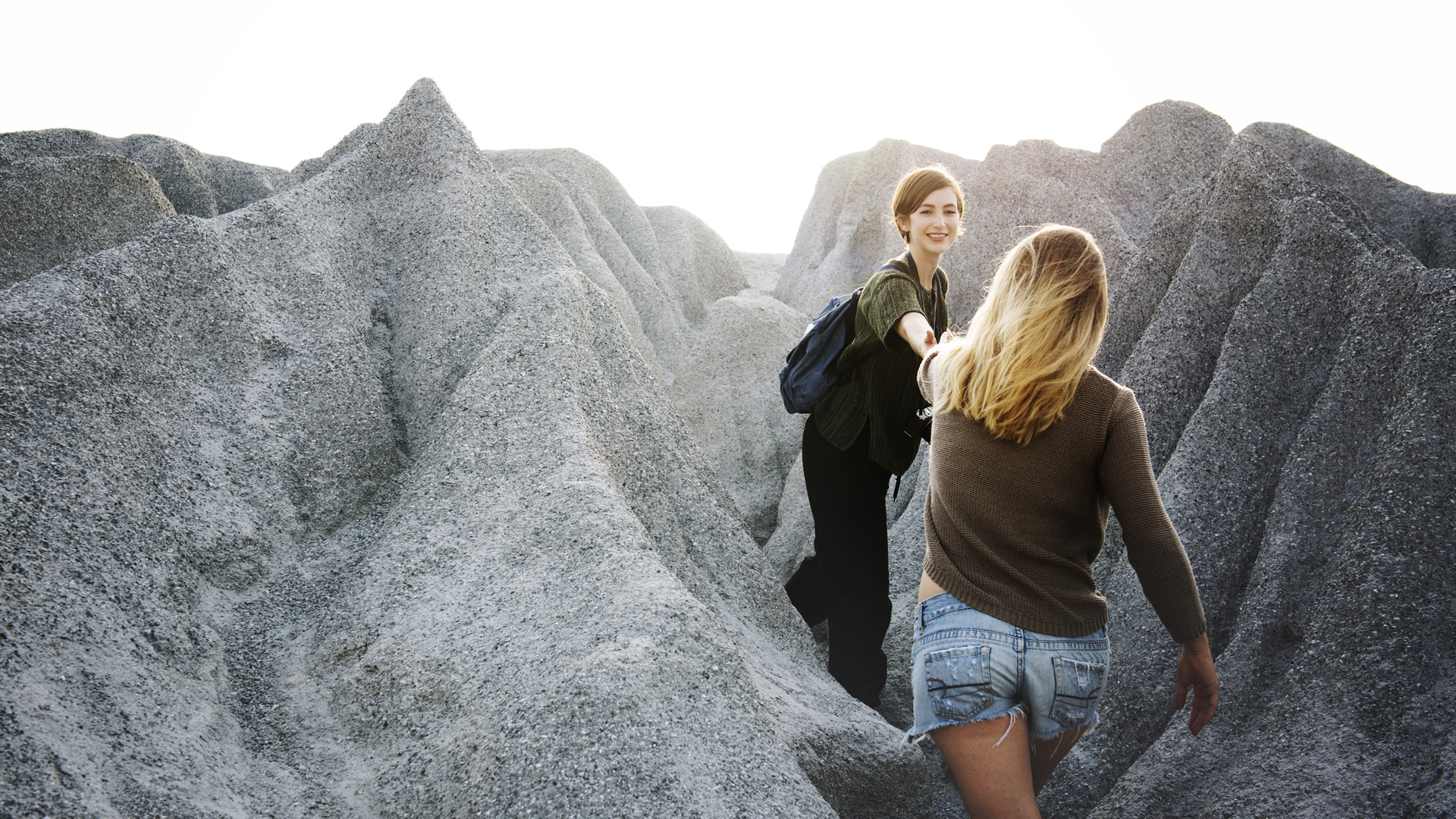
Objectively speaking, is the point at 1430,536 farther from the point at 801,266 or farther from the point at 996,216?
the point at 801,266

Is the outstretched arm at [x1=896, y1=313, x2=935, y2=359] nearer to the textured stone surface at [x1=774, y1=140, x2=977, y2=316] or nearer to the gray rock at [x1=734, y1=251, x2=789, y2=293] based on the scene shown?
the textured stone surface at [x1=774, y1=140, x2=977, y2=316]

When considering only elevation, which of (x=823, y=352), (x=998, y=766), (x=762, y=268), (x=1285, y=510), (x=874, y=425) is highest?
(x=823, y=352)

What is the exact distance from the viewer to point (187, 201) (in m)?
9.41

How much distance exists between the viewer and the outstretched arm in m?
2.97

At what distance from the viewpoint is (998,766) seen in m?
2.14

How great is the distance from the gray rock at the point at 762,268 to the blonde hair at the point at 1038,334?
1747 centimetres

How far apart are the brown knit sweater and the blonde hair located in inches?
3.0

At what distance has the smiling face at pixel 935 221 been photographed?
3.49 metres

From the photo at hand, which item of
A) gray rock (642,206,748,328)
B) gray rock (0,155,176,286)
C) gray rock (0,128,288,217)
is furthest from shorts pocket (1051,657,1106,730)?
gray rock (642,206,748,328)

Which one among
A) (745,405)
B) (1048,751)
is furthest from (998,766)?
(745,405)

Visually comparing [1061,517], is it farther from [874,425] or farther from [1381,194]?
[1381,194]

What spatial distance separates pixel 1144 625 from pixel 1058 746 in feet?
6.79

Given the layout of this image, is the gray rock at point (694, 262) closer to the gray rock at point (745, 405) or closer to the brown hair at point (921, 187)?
the gray rock at point (745, 405)

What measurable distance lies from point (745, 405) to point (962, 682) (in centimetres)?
681
